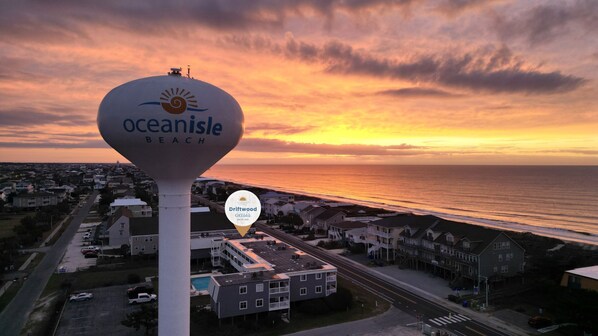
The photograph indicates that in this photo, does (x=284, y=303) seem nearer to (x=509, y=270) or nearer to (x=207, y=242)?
(x=207, y=242)

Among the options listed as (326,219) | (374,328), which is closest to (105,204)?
(326,219)

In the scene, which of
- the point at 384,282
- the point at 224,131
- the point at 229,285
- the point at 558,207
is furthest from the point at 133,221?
the point at 558,207

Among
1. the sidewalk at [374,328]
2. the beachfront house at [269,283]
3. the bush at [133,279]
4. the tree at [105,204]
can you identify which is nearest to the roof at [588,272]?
the sidewalk at [374,328]

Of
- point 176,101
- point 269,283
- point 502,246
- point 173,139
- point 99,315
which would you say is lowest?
point 99,315

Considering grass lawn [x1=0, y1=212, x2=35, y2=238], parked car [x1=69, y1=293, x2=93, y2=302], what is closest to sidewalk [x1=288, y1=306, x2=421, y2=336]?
parked car [x1=69, y1=293, x2=93, y2=302]

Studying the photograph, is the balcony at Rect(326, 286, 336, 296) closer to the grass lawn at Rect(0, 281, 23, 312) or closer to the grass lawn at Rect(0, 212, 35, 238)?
the grass lawn at Rect(0, 281, 23, 312)

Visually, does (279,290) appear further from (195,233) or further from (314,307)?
(195,233)

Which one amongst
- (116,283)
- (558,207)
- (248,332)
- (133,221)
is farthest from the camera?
(558,207)
